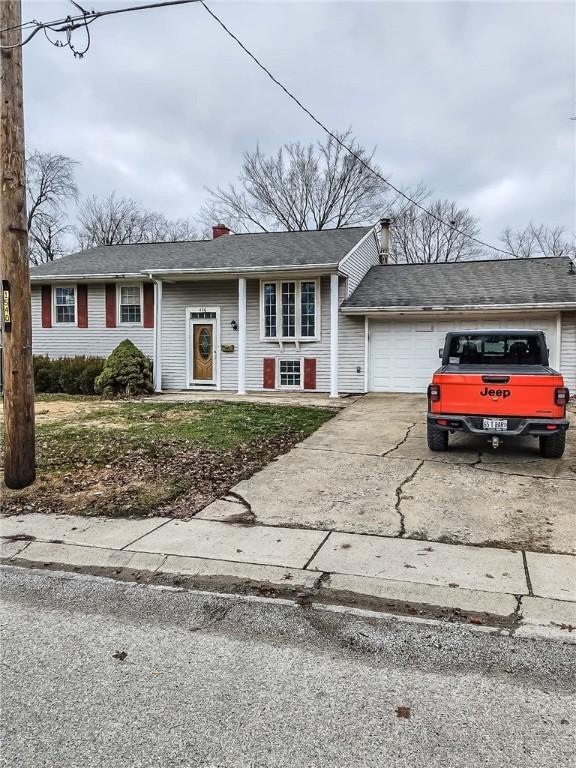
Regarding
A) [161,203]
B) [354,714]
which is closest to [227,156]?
[161,203]

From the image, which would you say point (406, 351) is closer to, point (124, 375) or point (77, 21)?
point (124, 375)

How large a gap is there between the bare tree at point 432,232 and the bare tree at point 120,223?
18.6 metres

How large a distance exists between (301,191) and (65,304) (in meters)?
19.1

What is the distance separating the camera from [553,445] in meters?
7.16

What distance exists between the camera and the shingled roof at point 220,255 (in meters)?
15.1

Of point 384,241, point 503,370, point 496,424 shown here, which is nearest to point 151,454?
point 496,424

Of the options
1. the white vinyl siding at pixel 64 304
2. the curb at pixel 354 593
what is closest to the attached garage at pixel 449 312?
the white vinyl siding at pixel 64 304

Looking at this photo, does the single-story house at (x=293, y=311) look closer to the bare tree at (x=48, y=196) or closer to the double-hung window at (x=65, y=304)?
the double-hung window at (x=65, y=304)

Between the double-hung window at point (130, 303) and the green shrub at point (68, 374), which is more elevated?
the double-hung window at point (130, 303)

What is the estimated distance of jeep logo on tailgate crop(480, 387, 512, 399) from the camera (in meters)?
6.88

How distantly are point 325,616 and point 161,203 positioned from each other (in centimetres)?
4316

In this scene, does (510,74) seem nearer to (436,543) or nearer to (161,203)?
(436,543)

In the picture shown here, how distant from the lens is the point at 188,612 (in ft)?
11.1

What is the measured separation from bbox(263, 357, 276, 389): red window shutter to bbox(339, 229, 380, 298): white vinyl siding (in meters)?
3.02
